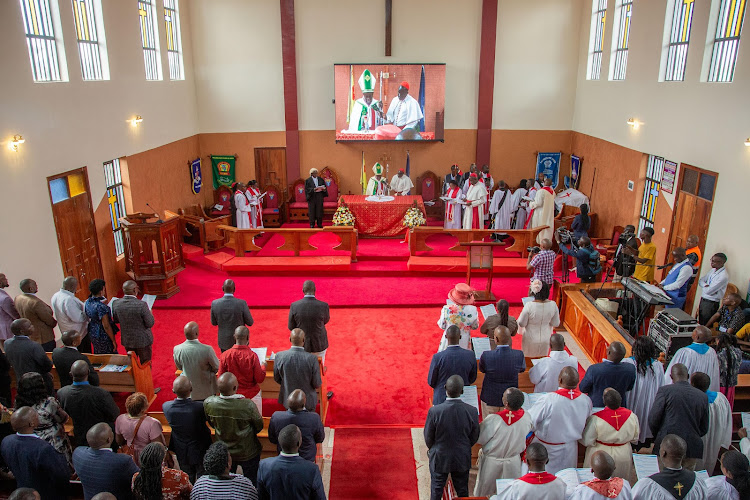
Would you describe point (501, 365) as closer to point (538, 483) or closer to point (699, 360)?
point (538, 483)

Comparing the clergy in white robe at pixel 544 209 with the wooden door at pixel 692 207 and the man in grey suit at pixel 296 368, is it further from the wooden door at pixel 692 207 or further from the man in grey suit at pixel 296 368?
the man in grey suit at pixel 296 368

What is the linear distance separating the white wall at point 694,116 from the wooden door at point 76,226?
396 inches

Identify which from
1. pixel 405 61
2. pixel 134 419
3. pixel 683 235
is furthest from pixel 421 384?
pixel 405 61

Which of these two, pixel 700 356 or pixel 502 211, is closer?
pixel 700 356

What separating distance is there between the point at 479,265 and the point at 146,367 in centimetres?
542

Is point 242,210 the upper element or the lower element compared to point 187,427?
upper

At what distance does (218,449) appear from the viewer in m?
3.81

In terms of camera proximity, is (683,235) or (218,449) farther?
(683,235)

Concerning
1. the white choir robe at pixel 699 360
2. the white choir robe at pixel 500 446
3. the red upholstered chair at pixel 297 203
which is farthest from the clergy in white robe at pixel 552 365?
the red upholstered chair at pixel 297 203

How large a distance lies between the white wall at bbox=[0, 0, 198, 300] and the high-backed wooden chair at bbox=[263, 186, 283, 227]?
3658 mm

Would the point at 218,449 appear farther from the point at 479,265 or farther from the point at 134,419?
the point at 479,265

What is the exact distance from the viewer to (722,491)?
4098 mm

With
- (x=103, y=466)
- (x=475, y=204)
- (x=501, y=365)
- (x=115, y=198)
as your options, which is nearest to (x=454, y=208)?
(x=475, y=204)

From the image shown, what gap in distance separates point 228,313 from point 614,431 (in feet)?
14.1
